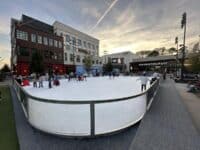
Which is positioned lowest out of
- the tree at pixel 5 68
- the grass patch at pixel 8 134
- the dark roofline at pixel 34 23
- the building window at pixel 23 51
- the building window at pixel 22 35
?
the grass patch at pixel 8 134

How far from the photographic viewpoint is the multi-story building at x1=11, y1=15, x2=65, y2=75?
27.6 meters

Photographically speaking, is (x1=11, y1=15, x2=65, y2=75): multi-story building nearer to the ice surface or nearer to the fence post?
the ice surface

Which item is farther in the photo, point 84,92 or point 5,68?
point 5,68

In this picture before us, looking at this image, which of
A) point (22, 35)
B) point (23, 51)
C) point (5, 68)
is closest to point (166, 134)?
point (23, 51)

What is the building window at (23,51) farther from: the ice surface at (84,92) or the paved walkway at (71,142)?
the paved walkway at (71,142)

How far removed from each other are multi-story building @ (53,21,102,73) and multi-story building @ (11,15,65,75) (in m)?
2.36

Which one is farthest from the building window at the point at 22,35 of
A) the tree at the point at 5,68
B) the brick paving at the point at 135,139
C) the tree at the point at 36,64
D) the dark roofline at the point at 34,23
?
the tree at the point at 5,68

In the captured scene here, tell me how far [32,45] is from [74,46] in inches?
619

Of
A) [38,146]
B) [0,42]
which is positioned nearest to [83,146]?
[38,146]

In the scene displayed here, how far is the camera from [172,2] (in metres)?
11.6

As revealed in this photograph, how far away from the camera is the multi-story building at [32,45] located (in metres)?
27.6

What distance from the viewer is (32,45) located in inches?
1183

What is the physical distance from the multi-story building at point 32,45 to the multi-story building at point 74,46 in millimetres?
2358

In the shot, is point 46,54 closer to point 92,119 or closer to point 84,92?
point 84,92
